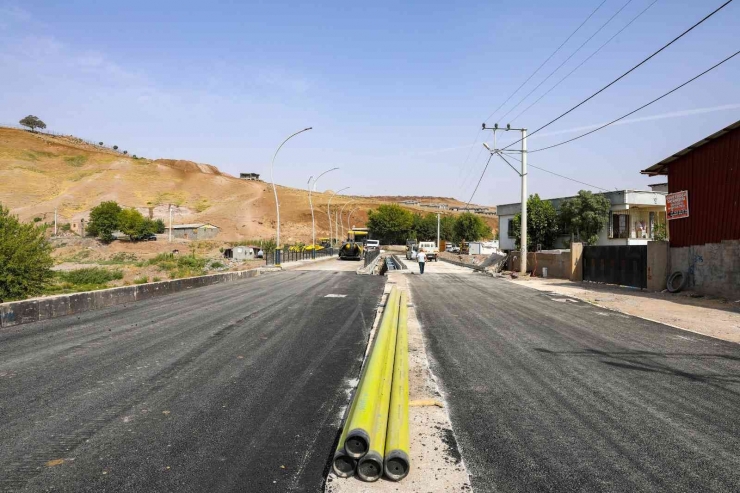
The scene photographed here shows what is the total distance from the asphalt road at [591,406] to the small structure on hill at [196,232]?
343 feet

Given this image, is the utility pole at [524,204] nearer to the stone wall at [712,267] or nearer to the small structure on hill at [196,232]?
the stone wall at [712,267]

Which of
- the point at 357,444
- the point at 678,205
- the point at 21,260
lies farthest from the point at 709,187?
the point at 21,260

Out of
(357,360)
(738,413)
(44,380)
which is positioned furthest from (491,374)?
(44,380)

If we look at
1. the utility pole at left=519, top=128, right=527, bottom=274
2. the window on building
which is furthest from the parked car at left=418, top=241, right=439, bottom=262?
the utility pole at left=519, top=128, right=527, bottom=274

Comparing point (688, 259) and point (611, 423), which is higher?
point (688, 259)

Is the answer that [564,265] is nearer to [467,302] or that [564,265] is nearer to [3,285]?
[467,302]

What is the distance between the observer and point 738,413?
5.14 metres

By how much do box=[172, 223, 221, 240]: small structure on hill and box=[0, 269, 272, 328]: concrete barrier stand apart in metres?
92.7

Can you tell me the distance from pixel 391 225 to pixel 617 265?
96.0 m

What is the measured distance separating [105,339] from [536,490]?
813 centimetres

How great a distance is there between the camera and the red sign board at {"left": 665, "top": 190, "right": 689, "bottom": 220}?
19312 millimetres

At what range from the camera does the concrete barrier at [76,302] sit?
10.9 meters

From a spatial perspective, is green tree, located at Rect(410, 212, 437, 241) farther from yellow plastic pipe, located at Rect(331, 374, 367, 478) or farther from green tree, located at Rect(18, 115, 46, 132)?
green tree, located at Rect(18, 115, 46, 132)

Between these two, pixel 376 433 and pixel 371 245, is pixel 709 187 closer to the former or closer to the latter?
pixel 376 433
